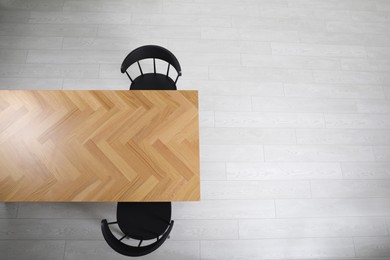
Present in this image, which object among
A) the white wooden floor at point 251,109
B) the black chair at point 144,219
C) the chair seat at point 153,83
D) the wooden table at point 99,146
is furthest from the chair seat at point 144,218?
the chair seat at point 153,83

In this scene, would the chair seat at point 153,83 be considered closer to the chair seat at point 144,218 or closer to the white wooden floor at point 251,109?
the white wooden floor at point 251,109

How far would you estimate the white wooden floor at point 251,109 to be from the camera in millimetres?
2516

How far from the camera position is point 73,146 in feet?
6.62

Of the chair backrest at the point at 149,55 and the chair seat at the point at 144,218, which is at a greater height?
the chair backrest at the point at 149,55

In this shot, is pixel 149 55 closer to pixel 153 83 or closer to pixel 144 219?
pixel 153 83

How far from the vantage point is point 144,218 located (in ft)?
6.87

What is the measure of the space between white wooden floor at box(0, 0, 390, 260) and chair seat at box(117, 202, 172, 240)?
0.48 metres

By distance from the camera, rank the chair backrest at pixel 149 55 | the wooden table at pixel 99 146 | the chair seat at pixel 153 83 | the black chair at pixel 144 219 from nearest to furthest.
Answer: the wooden table at pixel 99 146 → the black chair at pixel 144 219 → the chair backrest at pixel 149 55 → the chair seat at pixel 153 83

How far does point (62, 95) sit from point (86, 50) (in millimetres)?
1165

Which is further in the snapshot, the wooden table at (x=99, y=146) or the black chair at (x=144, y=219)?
the black chair at (x=144, y=219)

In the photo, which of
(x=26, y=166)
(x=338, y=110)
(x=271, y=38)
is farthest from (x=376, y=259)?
(x=26, y=166)

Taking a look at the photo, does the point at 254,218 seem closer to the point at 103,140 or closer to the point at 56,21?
the point at 103,140

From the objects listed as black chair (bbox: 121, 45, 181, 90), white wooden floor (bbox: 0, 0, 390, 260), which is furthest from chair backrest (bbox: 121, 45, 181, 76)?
white wooden floor (bbox: 0, 0, 390, 260)

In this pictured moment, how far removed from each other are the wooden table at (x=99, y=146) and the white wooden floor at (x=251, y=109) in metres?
0.73
